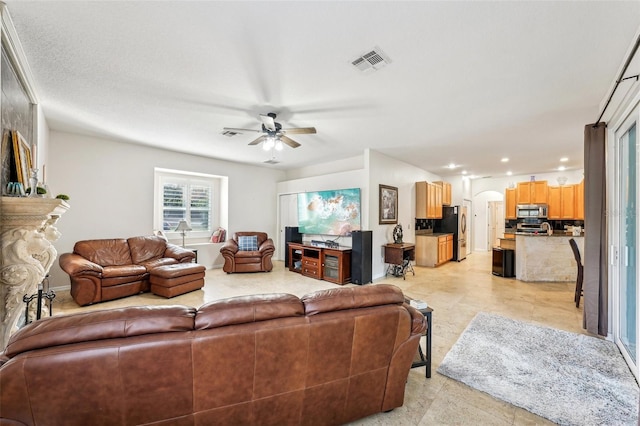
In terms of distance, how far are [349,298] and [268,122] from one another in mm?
2383

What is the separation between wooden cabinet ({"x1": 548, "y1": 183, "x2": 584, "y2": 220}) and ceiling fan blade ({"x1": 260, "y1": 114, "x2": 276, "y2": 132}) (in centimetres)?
792

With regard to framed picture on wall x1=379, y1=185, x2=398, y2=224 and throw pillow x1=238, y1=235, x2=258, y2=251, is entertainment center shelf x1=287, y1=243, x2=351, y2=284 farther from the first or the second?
framed picture on wall x1=379, y1=185, x2=398, y2=224

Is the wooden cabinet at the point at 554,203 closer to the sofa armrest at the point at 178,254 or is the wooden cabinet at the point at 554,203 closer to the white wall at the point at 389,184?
the white wall at the point at 389,184

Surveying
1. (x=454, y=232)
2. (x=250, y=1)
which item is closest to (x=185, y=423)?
(x=250, y=1)

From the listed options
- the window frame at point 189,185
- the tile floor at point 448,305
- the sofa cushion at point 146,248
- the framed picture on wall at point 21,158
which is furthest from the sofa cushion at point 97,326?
the window frame at point 189,185

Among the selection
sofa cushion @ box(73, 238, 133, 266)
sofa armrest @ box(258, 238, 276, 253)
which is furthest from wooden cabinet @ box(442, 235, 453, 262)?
sofa cushion @ box(73, 238, 133, 266)

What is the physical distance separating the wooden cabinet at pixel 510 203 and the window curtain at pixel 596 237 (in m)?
5.21

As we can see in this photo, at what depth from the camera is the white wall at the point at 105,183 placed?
4512 mm

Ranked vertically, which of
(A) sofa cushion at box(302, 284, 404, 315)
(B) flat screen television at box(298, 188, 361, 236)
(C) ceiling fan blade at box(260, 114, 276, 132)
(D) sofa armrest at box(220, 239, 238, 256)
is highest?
(C) ceiling fan blade at box(260, 114, 276, 132)

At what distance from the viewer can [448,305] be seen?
12.8ft

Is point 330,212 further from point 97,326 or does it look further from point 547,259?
point 97,326

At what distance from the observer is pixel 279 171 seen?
306 inches

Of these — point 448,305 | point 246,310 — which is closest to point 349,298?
point 246,310

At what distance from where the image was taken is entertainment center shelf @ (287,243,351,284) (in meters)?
5.14
